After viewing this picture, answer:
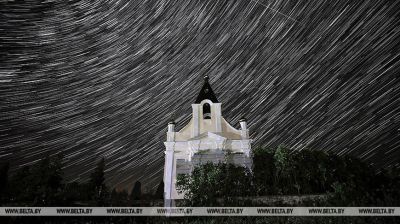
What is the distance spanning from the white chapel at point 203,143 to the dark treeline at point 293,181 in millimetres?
3769

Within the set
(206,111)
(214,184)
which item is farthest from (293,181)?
(206,111)

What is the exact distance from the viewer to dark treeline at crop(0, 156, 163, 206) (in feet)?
55.9

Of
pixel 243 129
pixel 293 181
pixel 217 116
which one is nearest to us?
pixel 293 181

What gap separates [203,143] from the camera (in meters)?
27.1

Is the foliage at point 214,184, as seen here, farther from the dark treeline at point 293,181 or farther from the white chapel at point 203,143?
the white chapel at point 203,143

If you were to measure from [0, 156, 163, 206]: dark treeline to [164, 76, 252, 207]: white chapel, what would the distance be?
2.96m

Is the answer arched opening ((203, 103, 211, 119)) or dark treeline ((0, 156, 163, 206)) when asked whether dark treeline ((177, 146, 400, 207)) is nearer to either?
dark treeline ((0, 156, 163, 206))

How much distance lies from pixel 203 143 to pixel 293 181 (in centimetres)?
950

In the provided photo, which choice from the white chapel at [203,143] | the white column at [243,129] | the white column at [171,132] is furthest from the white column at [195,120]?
the white column at [243,129]

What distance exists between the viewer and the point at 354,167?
77.0 ft

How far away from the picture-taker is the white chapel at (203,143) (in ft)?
84.1

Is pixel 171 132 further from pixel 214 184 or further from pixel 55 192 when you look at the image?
pixel 55 192

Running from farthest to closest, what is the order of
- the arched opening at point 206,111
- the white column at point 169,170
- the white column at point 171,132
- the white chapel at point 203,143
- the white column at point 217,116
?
the arched opening at point 206,111 → the white column at point 217,116 → the white column at point 171,132 → the white chapel at point 203,143 → the white column at point 169,170

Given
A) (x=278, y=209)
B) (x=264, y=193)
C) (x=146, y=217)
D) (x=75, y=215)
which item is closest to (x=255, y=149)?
(x=264, y=193)
